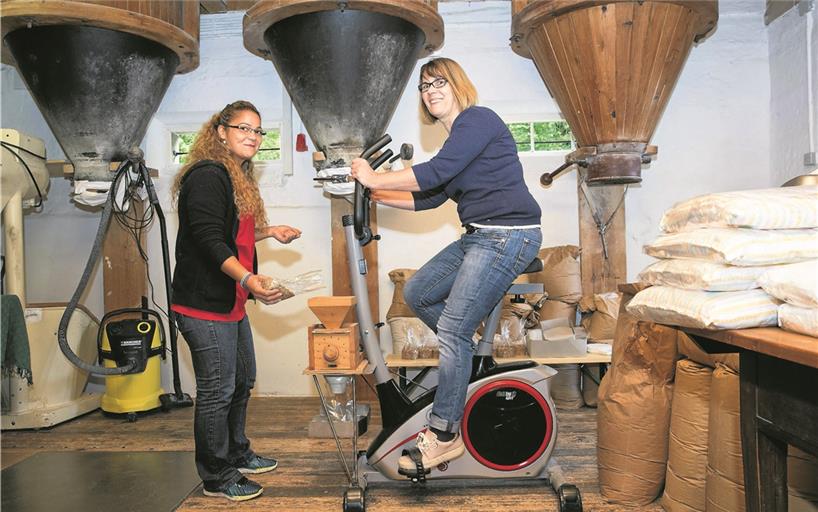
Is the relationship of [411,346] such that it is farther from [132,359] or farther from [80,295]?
[80,295]

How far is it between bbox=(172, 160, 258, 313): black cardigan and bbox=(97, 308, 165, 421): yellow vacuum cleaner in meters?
1.48

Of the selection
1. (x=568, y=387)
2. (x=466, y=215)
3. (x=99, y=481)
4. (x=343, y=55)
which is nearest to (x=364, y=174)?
(x=466, y=215)

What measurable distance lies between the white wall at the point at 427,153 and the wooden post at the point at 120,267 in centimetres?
12

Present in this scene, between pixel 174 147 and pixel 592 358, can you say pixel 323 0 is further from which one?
pixel 592 358

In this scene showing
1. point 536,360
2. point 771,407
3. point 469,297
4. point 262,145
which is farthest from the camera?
point 262,145

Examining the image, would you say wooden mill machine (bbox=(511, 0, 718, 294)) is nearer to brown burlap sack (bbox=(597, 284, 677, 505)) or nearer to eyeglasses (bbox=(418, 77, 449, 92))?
eyeglasses (bbox=(418, 77, 449, 92))

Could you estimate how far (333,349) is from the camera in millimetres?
2365

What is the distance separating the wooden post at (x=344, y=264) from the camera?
3.92 meters

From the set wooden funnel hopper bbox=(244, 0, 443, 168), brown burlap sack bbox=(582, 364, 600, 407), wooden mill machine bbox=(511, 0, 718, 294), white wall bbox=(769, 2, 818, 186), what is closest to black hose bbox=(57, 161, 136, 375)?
wooden funnel hopper bbox=(244, 0, 443, 168)

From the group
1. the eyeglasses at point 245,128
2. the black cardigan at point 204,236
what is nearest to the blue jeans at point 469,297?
the black cardigan at point 204,236

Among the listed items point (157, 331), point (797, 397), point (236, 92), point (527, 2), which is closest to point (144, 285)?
point (157, 331)

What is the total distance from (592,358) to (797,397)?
2305mm

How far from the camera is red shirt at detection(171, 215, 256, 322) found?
2262 mm

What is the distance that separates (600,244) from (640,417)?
6.01 feet
